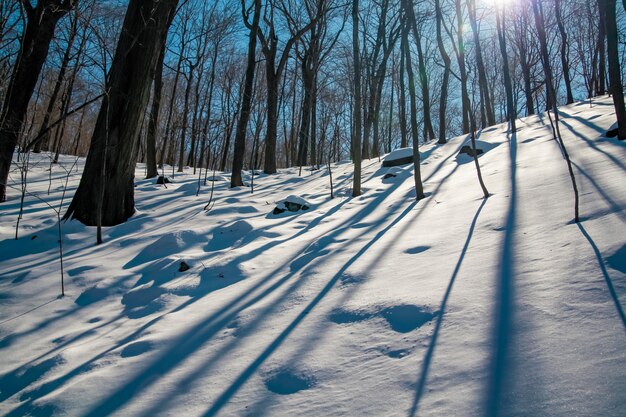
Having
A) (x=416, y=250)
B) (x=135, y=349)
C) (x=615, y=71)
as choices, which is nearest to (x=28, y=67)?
(x=135, y=349)

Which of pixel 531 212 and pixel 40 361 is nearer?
pixel 40 361

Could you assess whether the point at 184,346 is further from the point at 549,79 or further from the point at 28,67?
the point at 28,67

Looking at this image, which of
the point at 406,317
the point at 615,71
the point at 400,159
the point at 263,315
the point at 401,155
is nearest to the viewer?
the point at 406,317

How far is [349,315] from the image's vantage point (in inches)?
84.7

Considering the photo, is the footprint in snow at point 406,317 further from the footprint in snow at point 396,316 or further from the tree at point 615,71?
the tree at point 615,71

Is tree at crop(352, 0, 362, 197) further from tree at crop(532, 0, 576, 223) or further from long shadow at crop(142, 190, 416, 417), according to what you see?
tree at crop(532, 0, 576, 223)

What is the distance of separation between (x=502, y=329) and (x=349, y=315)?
869 millimetres

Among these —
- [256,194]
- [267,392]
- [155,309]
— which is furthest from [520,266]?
[256,194]

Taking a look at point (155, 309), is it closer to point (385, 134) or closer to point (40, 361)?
point (40, 361)

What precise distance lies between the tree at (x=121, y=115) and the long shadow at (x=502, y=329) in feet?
18.7

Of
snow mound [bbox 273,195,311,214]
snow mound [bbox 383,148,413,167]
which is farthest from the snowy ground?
snow mound [bbox 383,148,413,167]

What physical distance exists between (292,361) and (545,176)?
432 cm

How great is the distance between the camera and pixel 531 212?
3209 millimetres

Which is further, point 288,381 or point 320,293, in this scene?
point 320,293
